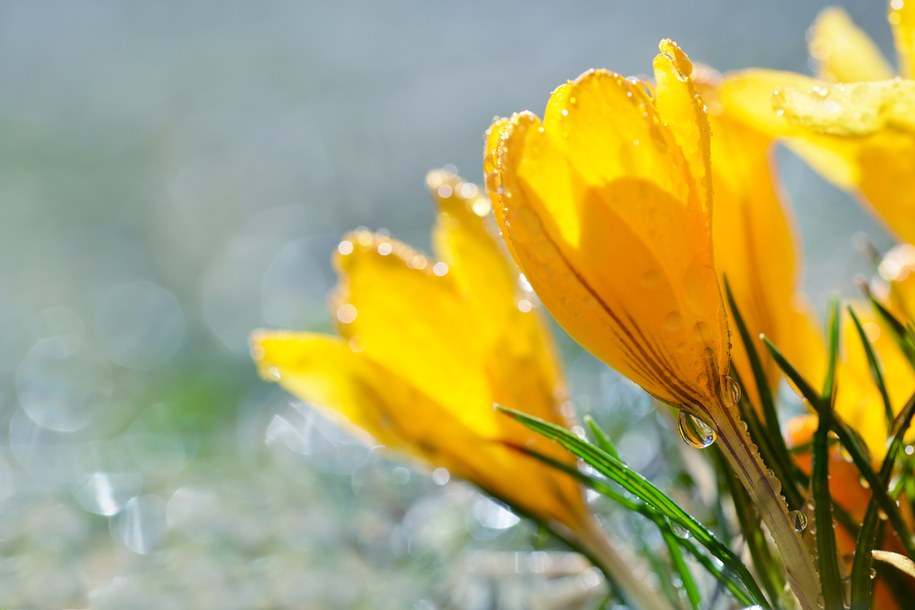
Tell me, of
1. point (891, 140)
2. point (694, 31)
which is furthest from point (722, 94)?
point (694, 31)

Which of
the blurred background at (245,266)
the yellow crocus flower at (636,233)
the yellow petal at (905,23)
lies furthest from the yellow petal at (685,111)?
the blurred background at (245,266)

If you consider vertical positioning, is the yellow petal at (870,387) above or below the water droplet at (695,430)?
above

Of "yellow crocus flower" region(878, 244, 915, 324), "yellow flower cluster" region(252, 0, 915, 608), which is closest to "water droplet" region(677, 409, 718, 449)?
"yellow flower cluster" region(252, 0, 915, 608)

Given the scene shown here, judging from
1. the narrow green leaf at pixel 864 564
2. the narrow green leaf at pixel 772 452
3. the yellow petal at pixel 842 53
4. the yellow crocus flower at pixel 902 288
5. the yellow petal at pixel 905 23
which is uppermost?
the yellow petal at pixel 842 53

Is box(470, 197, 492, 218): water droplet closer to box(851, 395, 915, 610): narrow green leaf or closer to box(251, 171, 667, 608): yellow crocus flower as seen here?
box(251, 171, 667, 608): yellow crocus flower

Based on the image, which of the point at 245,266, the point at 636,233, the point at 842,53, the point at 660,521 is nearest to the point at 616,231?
the point at 636,233

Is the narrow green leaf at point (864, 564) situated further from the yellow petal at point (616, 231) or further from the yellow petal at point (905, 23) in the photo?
the yellow petal at point (905, 23)

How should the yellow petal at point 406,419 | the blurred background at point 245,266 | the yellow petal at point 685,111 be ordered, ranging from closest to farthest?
1. the yellow petal at point 685,111
2. the yellow petal at point 406,419
3. the blurred background at point 245,266

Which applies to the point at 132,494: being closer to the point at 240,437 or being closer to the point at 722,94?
the point at 240,437

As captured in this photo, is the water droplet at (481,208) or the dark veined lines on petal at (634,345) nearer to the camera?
the dark veined lines on petal at (634,345)
